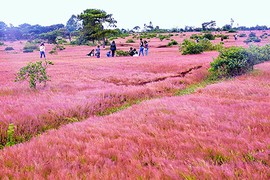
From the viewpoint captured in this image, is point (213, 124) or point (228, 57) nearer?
point (213, 124)

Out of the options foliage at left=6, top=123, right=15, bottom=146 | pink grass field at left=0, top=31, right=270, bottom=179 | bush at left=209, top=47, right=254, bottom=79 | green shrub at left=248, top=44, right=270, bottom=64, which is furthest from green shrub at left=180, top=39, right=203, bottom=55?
foliage at left=6, top=123, right=15, bottom=146

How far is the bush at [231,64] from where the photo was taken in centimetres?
1628

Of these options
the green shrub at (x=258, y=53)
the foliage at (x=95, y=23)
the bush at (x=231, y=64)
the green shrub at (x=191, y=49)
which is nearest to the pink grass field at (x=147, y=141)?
the bush at (x=231, y=64)

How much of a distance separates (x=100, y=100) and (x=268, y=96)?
18.8 ft

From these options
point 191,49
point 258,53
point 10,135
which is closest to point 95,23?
point 191,49

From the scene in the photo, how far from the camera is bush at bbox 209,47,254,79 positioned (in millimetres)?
16281

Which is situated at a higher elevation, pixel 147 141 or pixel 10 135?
pixel 147 141

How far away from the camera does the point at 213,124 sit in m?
6.10

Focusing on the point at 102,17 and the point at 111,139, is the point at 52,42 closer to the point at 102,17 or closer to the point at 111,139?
the point at 102,17

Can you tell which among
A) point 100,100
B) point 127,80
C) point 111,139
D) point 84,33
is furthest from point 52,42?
point 111,139

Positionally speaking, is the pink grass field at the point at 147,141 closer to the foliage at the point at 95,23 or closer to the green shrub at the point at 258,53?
the green shrub at the point at 258,53

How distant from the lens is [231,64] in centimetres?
1625

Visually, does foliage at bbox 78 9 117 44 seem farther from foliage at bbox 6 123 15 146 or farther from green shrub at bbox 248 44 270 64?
foliage at bbox 6 123 15 146

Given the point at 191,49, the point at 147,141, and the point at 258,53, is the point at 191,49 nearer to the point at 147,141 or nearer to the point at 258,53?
the point at 258,53
